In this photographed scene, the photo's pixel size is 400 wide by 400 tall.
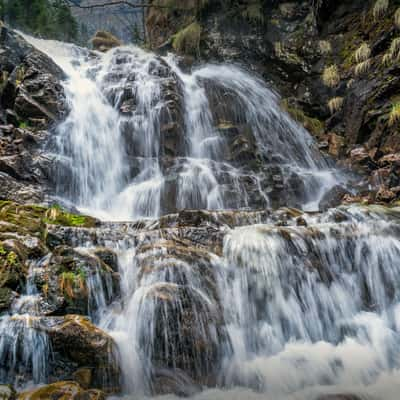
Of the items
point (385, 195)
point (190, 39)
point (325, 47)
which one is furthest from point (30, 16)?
point (385, 195)

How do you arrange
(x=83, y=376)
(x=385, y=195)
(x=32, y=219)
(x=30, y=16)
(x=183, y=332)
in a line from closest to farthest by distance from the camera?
(x=83, y=376), (x=183, y=332), (x=32, y=219), (x=385, y=195), (x=30, y=16)

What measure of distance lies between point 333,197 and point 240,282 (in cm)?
488

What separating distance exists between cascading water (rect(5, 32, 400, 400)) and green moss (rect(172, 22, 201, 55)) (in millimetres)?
8090

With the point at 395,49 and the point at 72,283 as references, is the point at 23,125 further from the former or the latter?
the point at 395,49

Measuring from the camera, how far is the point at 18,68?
12188 mm

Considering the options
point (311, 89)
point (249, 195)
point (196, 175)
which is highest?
point (311, 89)

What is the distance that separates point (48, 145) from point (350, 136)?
8.85m

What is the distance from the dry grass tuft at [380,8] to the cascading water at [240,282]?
20.2 ft

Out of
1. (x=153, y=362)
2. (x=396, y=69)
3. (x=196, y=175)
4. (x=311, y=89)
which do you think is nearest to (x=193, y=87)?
(x=311, y=89)

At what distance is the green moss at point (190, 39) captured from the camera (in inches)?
664

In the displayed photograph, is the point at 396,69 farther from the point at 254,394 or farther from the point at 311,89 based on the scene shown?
the point at 254,394

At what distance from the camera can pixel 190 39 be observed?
1692 centimetres

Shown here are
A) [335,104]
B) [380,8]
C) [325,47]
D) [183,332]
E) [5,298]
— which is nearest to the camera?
[5,298]

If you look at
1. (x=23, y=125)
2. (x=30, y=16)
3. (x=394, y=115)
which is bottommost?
(x=394, y=115)
